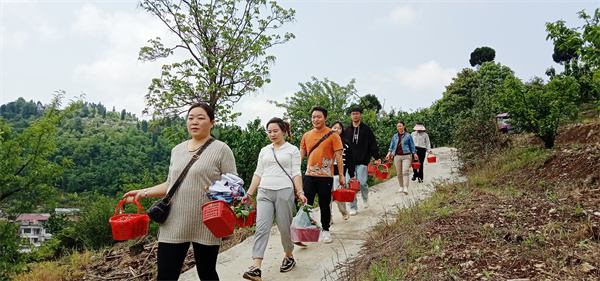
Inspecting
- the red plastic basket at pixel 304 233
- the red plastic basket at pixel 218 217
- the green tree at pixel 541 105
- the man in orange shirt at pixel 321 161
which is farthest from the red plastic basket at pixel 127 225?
the green tree at pixel 541 105

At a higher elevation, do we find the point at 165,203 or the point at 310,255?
the point at 165,203

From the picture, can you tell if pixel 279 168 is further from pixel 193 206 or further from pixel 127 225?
pixel 127 225

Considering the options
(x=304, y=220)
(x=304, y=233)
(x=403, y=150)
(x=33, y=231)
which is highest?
(x=403, y=150)

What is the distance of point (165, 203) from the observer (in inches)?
117

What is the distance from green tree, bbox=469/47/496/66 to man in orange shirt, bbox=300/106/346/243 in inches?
1667

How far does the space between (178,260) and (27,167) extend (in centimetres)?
695

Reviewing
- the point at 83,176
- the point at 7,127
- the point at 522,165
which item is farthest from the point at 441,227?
the point at 83,176

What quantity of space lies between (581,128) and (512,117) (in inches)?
112

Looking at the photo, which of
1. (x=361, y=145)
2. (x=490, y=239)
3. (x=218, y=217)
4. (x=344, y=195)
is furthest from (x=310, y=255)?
(x=361, y=145)

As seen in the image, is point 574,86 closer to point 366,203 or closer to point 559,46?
point 559,46

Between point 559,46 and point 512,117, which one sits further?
point 512,117

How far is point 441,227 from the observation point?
15.5 feet

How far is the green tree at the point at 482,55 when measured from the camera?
136 ft

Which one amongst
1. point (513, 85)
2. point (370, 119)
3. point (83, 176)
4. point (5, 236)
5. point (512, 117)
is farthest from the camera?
point (83, 176)
